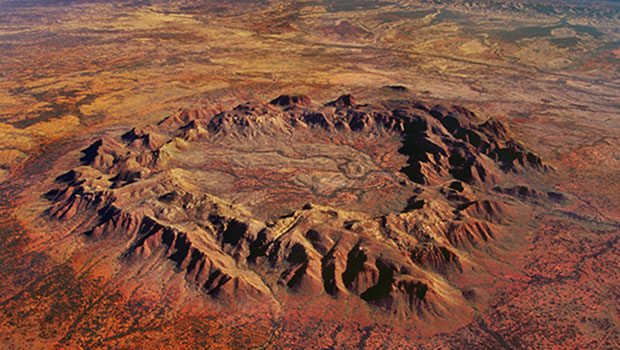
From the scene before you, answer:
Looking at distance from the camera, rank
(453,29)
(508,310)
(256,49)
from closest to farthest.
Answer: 1. (508,310)
2. (256,49)
3. (453,29)

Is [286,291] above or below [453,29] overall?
below

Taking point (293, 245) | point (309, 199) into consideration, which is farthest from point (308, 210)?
point (309, 199)

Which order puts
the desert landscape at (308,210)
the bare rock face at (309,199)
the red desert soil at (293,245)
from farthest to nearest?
the bare rock face at (309,199) → the desert landscape at (308,210) → the red desert soil at (293,245)

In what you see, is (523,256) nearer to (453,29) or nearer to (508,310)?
(508,310)

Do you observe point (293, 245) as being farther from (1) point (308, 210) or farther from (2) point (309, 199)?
(2) point (309, 199)

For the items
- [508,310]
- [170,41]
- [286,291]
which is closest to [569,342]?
[508,310]

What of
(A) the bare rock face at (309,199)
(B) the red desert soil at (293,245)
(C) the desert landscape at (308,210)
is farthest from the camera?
(A) the bare rock face at (309,199)

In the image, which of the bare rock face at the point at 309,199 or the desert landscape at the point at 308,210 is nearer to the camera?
the desert landscape at the point at 308,210
